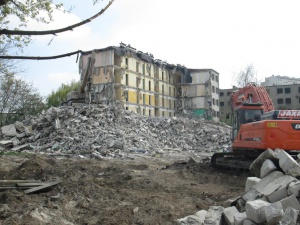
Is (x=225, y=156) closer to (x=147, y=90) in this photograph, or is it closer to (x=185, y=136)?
(x=185, y=136)

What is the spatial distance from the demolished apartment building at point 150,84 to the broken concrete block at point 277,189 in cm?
3585

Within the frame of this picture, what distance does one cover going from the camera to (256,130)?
1037cm

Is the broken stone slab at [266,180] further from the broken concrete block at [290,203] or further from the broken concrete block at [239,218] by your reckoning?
the broken concrete block at [239,218]

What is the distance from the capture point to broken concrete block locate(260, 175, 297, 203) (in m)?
5.79

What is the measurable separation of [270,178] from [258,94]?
26.3 ft

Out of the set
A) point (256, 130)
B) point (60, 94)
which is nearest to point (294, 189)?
point (256, 130)

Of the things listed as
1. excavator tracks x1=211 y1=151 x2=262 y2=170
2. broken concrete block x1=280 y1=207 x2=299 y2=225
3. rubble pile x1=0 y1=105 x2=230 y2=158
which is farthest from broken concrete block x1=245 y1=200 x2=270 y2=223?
rubble pile x1=0 y1=105 x2=230 y2=158

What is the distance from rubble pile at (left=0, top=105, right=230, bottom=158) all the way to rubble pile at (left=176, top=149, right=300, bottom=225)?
43.1 ft

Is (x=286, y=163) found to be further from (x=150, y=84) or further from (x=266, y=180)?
(x=150, y=84)

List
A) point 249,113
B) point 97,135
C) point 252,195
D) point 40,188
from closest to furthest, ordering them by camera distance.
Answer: point 252,195 < point 40,188 < point 249,113 < point 97,135

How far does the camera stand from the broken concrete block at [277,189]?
228 inches

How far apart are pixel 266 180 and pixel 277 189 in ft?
1.81

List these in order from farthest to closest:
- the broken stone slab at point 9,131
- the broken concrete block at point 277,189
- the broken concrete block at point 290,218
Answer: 1. the broken stone slab at point 9,131
2. the broken concrete block at point 277,189
3. the broken concrete block at point 290,218

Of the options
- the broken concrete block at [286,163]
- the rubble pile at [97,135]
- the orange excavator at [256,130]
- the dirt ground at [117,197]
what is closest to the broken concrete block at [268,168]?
the broken concrete block at [286,163]
